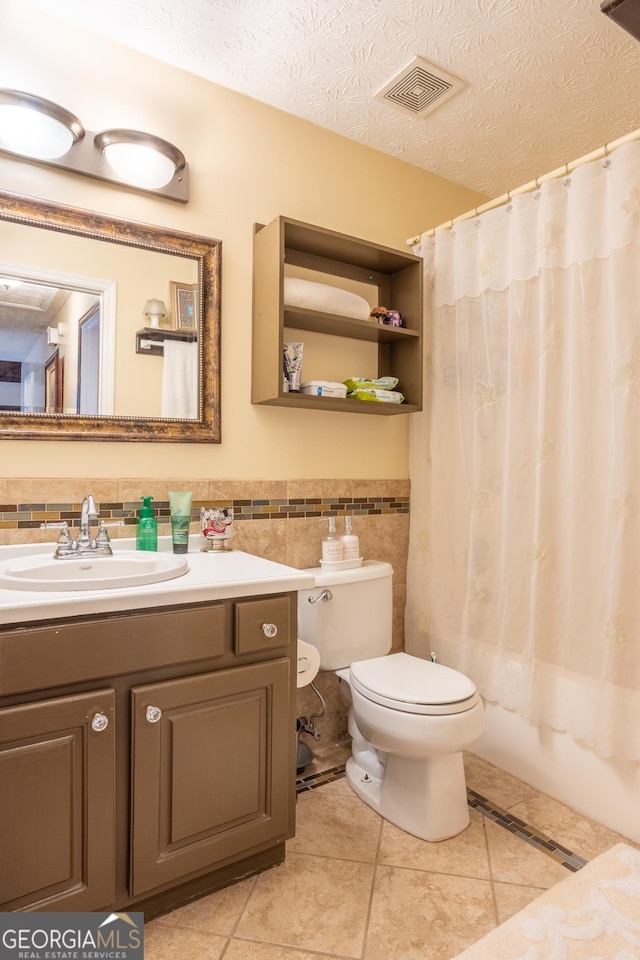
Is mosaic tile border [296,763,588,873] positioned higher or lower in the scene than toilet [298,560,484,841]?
lower

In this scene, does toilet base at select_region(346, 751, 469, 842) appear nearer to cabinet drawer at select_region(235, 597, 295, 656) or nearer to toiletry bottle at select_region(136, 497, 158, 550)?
cabinet drawer at select_region(235, 597, 295, 656)

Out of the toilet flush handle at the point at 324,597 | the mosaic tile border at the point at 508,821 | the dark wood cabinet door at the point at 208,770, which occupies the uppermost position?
the toilet flush handle at the point at 324,597

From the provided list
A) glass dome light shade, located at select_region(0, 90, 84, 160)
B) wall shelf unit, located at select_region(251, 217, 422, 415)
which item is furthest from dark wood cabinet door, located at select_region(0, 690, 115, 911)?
glass dome light shade, located at select_region(0, 90, 84, 160)

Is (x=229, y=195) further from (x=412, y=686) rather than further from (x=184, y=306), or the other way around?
(x=412, y=686)

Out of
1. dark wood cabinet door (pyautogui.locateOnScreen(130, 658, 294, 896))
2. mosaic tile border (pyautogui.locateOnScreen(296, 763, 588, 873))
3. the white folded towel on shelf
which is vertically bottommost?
mosaic tile border (pyautogui.locateOnScreen(296, 763, 588, 873))

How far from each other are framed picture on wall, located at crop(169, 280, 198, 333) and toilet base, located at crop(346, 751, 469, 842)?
5.08 ft

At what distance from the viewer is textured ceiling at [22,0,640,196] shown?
5.41 feet

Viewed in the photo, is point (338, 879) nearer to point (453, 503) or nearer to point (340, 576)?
point (340, 576)

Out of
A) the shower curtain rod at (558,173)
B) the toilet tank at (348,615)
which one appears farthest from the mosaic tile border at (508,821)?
the shower curtain rod at (558,173)

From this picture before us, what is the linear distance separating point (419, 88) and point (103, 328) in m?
1.35

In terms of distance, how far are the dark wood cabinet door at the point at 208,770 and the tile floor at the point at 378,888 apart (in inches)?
5.4

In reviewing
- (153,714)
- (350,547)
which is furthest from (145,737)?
(350,547)

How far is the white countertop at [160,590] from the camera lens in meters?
1.15

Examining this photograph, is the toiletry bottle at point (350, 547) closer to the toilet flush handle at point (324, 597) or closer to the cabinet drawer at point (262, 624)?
the toilet flush handle at point (324, 597)
